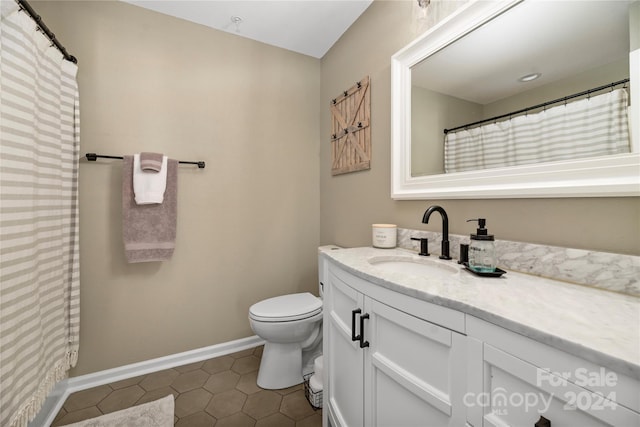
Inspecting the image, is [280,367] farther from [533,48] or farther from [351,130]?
[533,48]

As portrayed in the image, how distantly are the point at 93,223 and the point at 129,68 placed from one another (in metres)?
1.05

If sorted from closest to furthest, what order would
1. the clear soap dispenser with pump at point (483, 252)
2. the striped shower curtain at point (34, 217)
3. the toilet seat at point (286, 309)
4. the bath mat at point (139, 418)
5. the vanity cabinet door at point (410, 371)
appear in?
1. the vanity cabinet door at point (410, 371)
2. the clear soap dispenser with pump at point (483, 252)
3. the striped shower curtain at point (34, 217)
4. the bath mat at point (139, 418)
5. the toilet seat at point (286, 309)

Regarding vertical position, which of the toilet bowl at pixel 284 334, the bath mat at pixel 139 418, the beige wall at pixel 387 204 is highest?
the beige wall at pixel 387 204

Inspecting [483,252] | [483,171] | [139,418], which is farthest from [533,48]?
[139,418]

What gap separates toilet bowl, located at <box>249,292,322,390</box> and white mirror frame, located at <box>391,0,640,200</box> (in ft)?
2.97

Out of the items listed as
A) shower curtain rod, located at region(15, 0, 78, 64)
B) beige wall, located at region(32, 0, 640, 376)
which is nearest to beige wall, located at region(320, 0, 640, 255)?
beige wall, located at region(32, 0, 640, 376)

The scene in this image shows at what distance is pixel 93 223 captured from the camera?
1602 millimetres

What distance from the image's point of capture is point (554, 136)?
833 millimetres

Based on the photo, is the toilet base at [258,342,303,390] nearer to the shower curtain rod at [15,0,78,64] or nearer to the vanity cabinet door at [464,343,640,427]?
the vanity cabinet door at [464,343,640,427]

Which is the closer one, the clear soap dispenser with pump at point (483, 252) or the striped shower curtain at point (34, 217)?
the clear soap dispenser with pump at point (483, 252)

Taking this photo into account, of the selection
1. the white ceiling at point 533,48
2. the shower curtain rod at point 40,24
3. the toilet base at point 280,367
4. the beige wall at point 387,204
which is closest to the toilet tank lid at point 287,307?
the toilet base at point 280,367

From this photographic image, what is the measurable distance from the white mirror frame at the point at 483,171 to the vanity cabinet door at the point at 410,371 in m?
0.62

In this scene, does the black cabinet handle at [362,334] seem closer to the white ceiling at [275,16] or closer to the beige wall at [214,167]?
the beige wall at [214,167]

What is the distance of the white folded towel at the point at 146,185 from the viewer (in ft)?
5.31
